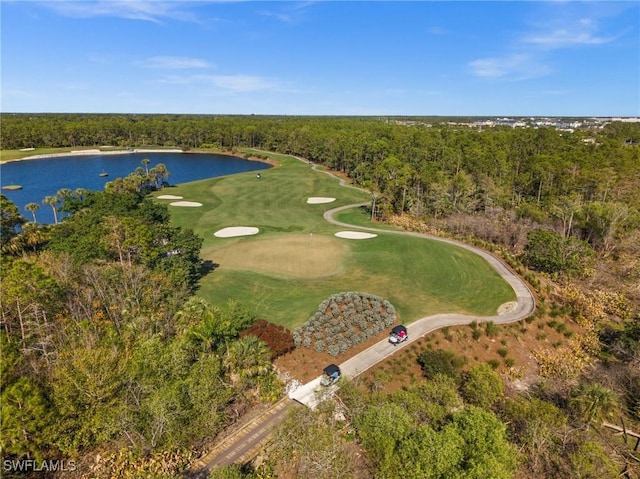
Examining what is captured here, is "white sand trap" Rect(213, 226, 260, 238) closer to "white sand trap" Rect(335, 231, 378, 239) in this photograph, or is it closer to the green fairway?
the green fairway

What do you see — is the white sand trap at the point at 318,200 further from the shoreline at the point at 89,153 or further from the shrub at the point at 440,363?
the shoreline at the point at 89,153

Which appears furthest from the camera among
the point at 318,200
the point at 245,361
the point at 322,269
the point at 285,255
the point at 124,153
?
the point at 124,153

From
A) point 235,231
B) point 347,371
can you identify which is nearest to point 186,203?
point 235,231

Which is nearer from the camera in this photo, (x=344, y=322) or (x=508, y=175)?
(x=344, y=322)

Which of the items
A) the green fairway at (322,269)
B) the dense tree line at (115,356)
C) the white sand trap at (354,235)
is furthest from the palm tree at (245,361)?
the white sand trap at (354,235)

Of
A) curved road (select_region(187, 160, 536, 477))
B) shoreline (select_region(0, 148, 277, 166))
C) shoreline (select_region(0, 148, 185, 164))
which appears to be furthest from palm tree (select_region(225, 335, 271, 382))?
shoreline (select_region(0, 148, 185, 164))

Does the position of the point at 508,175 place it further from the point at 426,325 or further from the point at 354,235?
the point at 426,325
